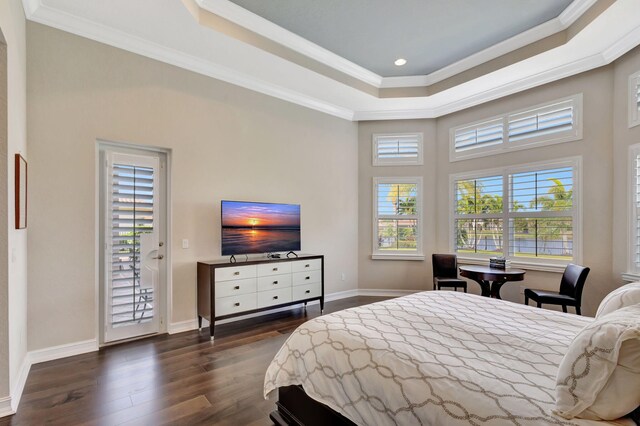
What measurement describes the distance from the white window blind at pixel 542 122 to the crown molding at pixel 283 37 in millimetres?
2158

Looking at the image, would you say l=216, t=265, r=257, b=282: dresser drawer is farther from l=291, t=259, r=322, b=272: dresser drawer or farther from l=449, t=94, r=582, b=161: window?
l=449, t=94, r=582, b=161: window

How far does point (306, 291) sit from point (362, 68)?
335 centimetres

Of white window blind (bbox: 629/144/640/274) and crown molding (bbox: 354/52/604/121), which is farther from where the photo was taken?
crown molding (bbox: 354/52/604/121)

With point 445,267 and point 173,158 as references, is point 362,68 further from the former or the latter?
point 445,267

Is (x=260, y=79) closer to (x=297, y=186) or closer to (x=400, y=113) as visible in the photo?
(x=297, y=186)

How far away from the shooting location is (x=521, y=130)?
4691mm

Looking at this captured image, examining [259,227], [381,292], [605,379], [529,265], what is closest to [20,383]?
[259,227]

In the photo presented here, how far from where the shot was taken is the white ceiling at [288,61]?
3.09 meters

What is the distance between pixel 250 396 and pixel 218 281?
5.11ft

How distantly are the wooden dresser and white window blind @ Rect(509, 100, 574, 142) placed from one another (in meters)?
3.50

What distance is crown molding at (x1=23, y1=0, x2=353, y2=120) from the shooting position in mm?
3076

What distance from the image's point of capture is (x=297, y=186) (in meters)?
5.10

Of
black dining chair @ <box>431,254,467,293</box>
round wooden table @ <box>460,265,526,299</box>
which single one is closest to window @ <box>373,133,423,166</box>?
black dining chair @ <box>431,254,467,293</box>

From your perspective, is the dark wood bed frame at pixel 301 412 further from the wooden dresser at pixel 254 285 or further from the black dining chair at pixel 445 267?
the black dining chair at pixel 445 267
